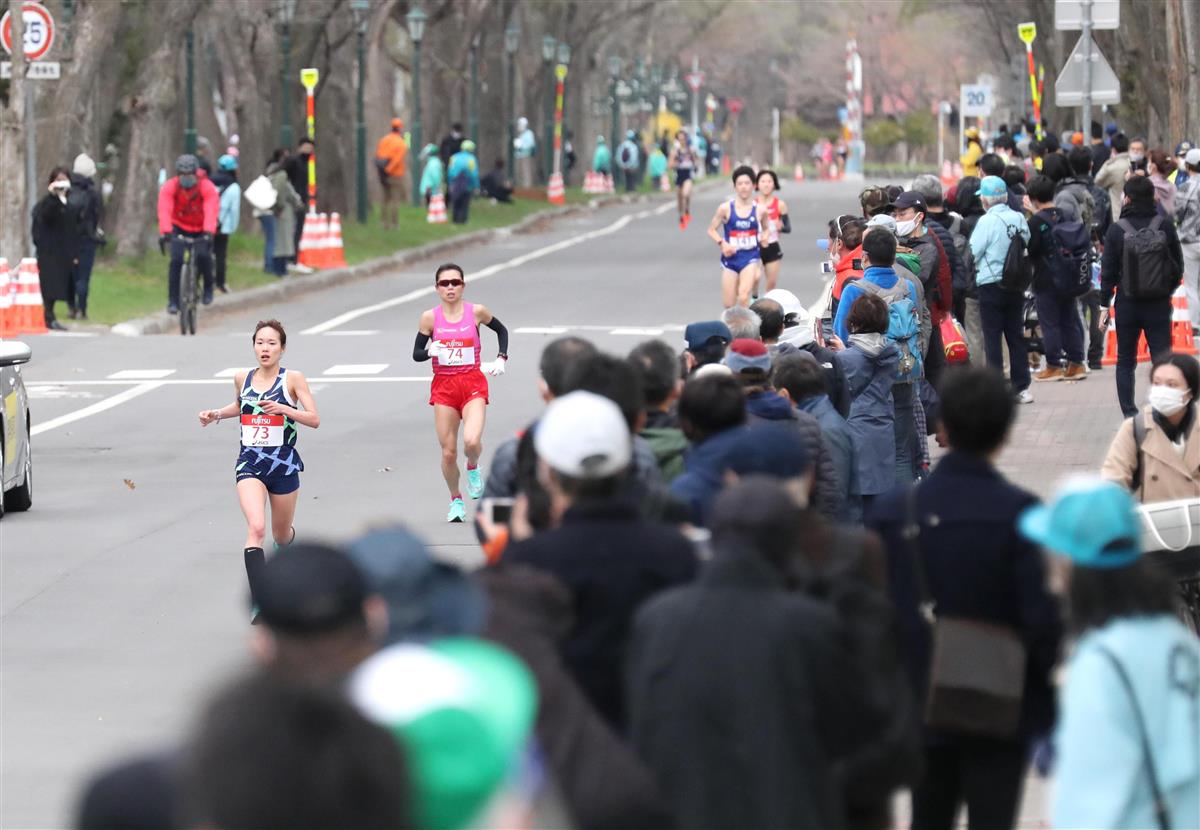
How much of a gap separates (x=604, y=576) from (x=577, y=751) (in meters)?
0.93

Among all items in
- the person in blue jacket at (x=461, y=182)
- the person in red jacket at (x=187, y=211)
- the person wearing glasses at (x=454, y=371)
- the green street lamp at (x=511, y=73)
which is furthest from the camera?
the green street lamp at (x=511, y=73)

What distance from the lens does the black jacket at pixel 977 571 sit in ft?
17.9

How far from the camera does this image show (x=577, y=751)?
418 centimetres

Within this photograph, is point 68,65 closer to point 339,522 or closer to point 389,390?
point 389,390

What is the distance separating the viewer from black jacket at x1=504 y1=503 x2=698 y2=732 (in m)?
5.07

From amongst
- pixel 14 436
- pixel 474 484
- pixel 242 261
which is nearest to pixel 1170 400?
pixel 474 484

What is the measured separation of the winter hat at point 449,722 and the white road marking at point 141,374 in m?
19.1

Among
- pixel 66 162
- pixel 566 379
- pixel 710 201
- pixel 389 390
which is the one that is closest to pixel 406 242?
pixel 66 162

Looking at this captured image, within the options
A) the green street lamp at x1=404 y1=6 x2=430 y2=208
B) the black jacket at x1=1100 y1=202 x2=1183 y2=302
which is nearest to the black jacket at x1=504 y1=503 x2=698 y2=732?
the black jacket at x1=1100 y1=202 x2=1183 y2=302

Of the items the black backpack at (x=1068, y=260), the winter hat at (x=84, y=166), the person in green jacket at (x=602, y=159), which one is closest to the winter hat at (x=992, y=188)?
the black backpack at (x=1068, y=260)

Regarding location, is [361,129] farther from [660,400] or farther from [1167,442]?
[660,400]

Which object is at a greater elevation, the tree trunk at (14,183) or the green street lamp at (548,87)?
the green street lamp at (548,87)

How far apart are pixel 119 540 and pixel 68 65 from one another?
1732 cm

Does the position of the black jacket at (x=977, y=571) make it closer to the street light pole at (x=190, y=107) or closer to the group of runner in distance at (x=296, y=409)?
the group of runner in distance at (x=296, y=409)
